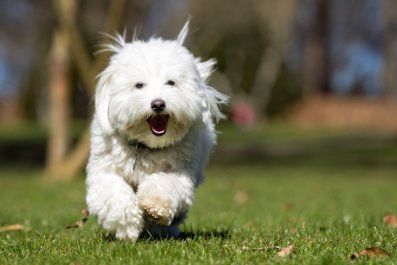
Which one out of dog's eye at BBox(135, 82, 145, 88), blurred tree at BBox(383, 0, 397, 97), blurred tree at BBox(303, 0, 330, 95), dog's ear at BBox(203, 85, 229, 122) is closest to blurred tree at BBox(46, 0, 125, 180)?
dog's ear at BBox(203, 85, 229, 122)

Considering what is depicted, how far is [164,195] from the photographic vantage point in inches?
214

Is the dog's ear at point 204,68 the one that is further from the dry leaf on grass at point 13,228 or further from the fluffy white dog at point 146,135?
the dry leaf on grass at point 13,228

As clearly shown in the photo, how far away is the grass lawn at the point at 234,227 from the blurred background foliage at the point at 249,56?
15576 mm

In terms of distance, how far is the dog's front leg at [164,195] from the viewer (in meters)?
5.42

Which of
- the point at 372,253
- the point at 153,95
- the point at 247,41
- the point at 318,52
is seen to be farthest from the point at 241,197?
the point at 318,52

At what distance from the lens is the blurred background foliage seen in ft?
115

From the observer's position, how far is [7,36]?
4325cm

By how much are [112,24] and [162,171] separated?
1018 centimetres

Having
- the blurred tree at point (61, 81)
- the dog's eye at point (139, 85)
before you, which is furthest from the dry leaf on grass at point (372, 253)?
the blurred tree at point (61, 81)

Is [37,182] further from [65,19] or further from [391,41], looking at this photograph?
[391,41]

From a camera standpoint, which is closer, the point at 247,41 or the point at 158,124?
the point at 158,124

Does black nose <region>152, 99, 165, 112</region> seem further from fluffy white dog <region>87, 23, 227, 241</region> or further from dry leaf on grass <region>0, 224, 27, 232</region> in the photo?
dry leaf on grass <region>0, 224, 27, 232</region>

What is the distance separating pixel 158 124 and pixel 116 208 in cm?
67

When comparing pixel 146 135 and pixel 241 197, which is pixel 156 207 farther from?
pixel 241 197
